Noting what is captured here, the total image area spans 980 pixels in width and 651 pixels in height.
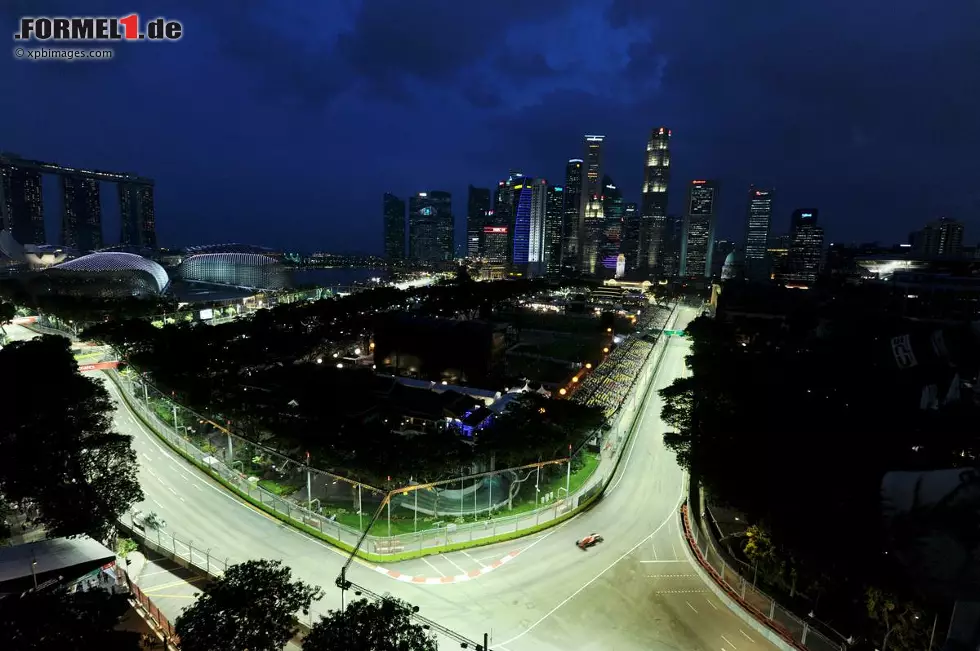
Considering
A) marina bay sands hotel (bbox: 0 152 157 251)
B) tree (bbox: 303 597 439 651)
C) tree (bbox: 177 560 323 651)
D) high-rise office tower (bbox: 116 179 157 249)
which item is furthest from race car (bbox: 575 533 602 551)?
high-rise office tower (bbox: 116 179 157 249)

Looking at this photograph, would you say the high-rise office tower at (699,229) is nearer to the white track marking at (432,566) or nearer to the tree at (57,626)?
the white track marking at (432,566)

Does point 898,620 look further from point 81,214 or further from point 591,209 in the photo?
→ point 81,214

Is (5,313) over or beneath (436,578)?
over

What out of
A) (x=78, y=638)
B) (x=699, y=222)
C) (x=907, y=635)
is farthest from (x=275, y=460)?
(x=699, y=222)

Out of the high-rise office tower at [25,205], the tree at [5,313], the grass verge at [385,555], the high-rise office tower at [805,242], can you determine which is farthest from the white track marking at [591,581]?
the high-rise office tower at [25,205]

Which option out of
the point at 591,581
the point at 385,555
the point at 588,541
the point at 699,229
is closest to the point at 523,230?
the point at 699,229

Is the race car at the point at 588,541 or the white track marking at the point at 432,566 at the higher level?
→ the race car at the point at 588,541

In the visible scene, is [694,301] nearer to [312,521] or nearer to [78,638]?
[312,521]
